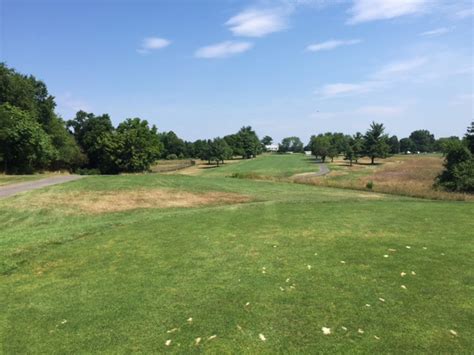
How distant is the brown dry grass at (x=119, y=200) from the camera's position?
1836 cm

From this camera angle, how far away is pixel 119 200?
2064 cm

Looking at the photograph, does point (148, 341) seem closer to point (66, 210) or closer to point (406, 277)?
point (406, 277)

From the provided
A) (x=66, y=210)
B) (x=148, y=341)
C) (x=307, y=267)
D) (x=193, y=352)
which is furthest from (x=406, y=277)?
(x=66, y=210)

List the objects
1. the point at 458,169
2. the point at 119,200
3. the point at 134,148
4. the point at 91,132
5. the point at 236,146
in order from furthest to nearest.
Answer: the point at 236,146, the point at 91,132, the point at 134,148, the point at 458,169, the point at 119,200

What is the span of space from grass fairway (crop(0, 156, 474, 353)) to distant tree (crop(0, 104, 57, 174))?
34797 millimetres

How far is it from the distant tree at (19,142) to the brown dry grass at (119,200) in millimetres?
24858

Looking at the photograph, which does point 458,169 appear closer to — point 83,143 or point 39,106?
point 39,106

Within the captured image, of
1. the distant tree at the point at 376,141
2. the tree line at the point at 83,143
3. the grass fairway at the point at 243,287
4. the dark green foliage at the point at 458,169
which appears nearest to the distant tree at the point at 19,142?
the tree line at the point at 83,143

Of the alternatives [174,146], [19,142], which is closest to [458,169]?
[19,142]

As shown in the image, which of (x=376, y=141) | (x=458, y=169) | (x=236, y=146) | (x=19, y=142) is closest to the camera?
(x=458, y=169)

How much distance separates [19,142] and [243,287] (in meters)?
43.6

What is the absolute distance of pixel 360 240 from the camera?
9.85 metres

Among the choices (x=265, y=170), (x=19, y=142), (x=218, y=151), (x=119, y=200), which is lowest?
(x=265, y=170)

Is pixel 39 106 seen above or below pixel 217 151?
above
